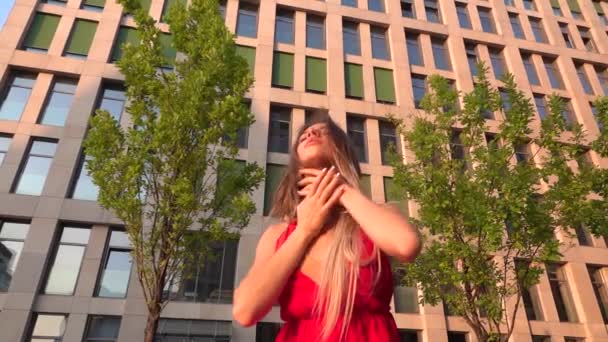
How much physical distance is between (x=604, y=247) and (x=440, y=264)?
14.3 meters

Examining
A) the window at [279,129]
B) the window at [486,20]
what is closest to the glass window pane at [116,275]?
the window at [279,129]

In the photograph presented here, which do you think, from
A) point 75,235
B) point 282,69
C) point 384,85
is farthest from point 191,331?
point 384,85

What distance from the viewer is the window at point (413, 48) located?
2153cm

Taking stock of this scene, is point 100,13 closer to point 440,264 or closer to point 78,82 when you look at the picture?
point 78,82

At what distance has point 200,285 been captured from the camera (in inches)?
553

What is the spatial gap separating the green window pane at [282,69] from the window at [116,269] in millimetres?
9732

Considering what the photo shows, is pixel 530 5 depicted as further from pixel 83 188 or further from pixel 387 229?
pixel 387 229

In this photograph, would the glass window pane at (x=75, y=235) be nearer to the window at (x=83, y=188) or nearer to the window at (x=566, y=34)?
the window at (x=83, y=188)

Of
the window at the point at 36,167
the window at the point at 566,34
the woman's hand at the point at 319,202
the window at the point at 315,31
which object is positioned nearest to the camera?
the woman's hand at the point at 319,202

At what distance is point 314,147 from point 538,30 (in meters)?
29.1

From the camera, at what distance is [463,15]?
2434 centimetres

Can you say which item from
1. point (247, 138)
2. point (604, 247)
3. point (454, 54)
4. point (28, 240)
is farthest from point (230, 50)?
point (604, 247)

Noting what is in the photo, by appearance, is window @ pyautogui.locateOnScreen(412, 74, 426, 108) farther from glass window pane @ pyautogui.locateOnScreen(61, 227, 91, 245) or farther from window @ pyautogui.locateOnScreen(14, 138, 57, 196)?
window @ pyautogui.locateOnScreen(14, 138, 57, 196)

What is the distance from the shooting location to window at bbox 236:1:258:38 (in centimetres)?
1989
